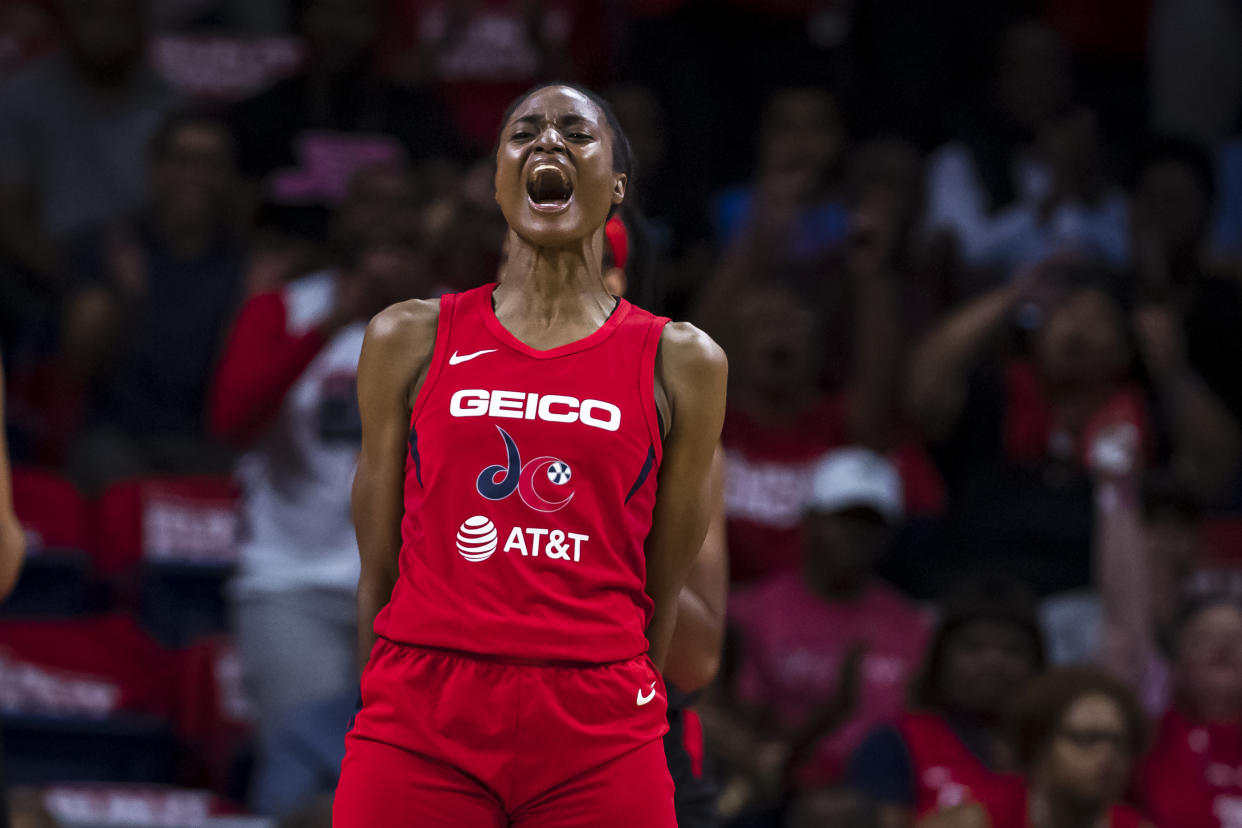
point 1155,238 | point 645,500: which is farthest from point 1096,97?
point 645,500

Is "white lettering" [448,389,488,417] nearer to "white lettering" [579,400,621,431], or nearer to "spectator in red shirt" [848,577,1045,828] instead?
"white lettering" [579,400,621,431]

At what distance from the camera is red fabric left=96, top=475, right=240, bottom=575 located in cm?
571

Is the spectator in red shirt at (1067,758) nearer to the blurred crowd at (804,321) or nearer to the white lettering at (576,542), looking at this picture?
the blurred crowd at (804,321)

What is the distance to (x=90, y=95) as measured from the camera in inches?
264

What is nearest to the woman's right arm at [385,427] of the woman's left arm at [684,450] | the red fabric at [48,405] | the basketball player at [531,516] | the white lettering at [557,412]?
the basketball player at [531,516]

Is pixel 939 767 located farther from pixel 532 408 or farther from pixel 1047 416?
pixel 532 408

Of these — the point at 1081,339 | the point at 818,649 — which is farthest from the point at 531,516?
the point at 1081,339

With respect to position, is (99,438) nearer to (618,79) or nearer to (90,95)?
(90,95)

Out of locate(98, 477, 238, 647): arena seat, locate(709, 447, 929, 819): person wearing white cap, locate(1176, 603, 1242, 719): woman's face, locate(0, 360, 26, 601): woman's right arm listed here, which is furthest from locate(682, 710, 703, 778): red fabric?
locate(98, 477, 238, 647): arena seat

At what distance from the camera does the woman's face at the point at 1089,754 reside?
15.1ft

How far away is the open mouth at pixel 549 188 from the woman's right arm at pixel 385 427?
0.21 metres

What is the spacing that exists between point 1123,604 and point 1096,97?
2.92m

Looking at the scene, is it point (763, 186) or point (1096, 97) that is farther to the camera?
point (1096, 97)

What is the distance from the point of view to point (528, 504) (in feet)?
7.68
